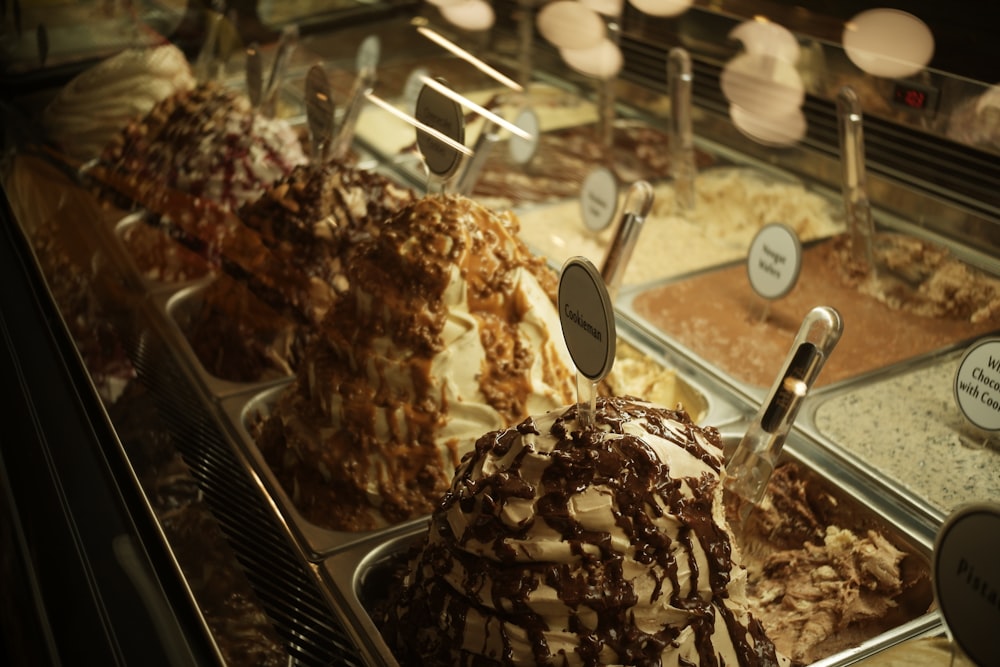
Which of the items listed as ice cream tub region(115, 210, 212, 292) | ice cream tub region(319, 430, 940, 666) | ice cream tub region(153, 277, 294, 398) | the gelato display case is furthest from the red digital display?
ice cream tub region(115, 210, 212, 292)

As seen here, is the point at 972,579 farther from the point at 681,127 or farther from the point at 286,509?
the point at 681,127

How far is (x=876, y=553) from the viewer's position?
1.47 m

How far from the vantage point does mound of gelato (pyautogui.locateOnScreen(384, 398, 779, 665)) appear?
3.61 ft

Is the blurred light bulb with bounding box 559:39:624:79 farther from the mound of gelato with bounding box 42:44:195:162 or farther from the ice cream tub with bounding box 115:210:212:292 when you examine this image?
the ice cream tub with bounding box 115:210:212:292

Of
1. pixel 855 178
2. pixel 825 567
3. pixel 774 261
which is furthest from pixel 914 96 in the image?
pixel 825 567

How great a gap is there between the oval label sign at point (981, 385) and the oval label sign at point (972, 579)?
2.15ft

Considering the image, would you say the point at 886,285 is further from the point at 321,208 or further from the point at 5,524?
the point at 5,524

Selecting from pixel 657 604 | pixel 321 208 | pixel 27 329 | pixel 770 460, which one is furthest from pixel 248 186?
pixel 657 604

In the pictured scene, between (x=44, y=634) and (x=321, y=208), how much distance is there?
3.23ft

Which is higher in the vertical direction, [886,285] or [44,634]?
[886,285]

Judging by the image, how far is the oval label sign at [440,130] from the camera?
1675 millimetres

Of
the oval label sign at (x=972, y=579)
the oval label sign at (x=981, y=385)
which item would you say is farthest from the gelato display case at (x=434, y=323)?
the oval label sign at (x=972, y=579)

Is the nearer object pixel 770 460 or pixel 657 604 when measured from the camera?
pixel 657 604

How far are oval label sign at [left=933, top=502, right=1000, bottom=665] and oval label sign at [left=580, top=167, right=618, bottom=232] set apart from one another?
67.6 inches
